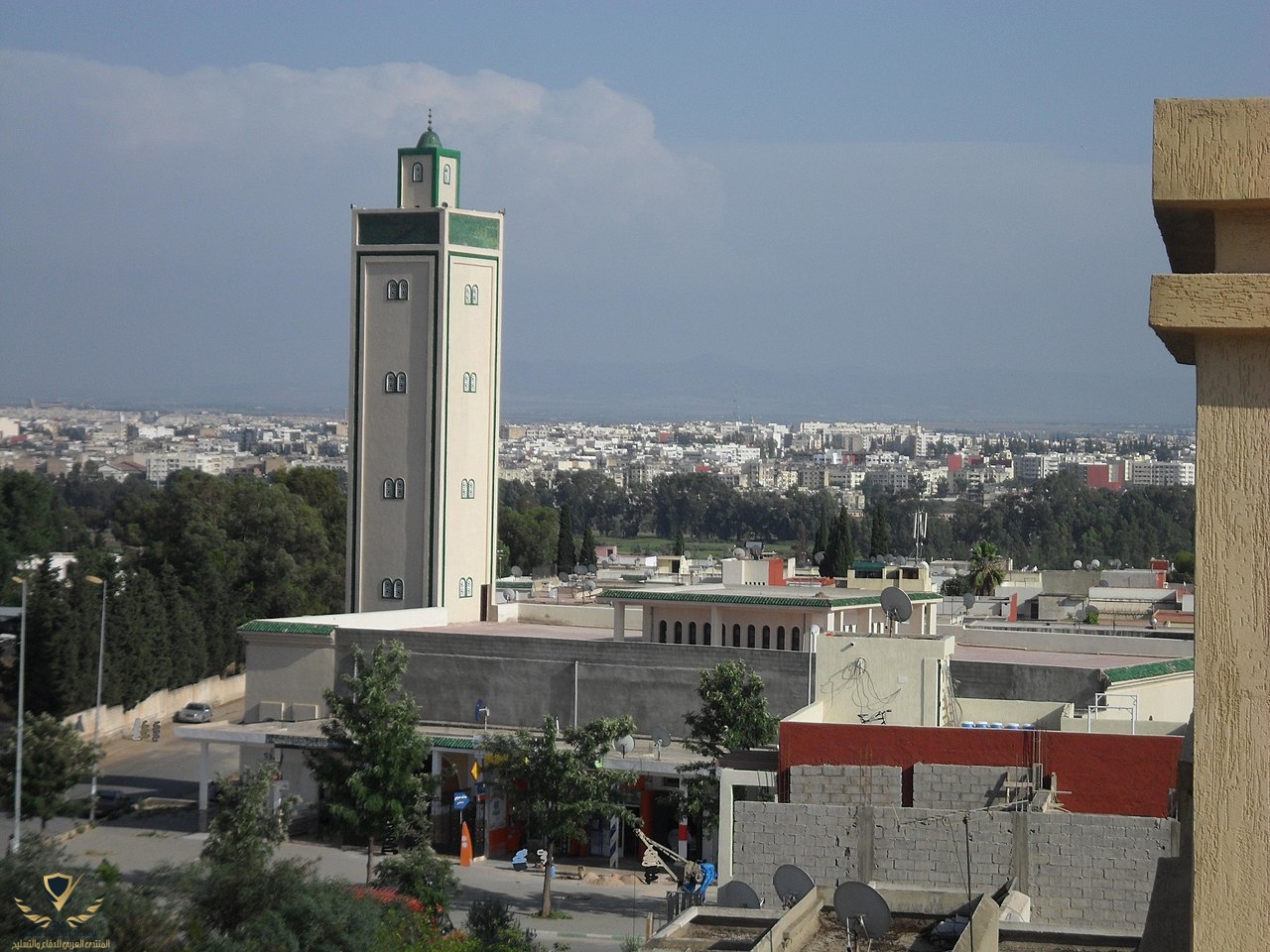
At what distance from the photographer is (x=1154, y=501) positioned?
127750 mm

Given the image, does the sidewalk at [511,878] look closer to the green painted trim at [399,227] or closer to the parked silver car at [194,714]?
the parked silver car at [194,714]

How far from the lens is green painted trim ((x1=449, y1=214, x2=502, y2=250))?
37.0 metres

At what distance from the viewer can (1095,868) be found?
13695 mm

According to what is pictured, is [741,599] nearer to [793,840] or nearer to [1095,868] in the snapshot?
[793,840]

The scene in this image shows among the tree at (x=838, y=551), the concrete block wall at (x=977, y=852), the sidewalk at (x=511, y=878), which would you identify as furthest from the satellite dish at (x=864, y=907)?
the tree at (x=838, y=551)

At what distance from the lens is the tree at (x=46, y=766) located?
26.6 metres

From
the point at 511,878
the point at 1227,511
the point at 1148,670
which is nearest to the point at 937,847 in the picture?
the point at 1227,511

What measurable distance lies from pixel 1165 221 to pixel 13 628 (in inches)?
1533

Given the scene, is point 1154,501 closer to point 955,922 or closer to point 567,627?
point 567,627

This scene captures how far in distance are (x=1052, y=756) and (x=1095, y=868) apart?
5.50 ft

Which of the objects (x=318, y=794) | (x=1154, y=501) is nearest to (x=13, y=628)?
(x=318, y=794)

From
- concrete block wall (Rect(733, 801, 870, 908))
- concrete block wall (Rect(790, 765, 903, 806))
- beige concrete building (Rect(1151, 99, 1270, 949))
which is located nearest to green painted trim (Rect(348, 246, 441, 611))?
concrete block wall (Rect(790, 765, 903, 806))

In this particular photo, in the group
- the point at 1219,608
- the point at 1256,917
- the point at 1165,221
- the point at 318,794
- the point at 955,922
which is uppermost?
the point at 1165,221

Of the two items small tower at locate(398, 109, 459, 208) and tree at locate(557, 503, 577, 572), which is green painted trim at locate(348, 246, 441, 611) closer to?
small tower at locate(398, 109, 459, 208)
